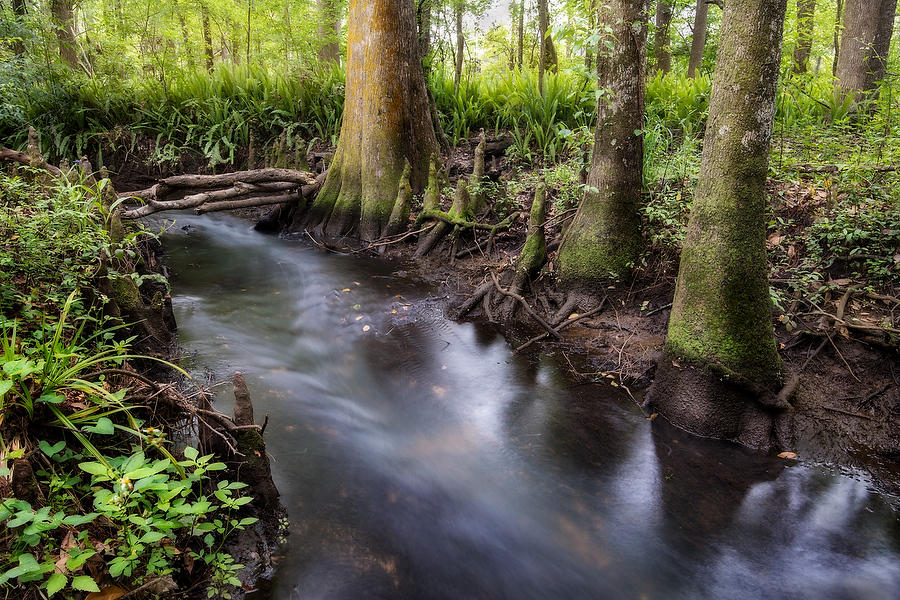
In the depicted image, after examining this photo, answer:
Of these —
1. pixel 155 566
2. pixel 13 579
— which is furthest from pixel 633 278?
pixel 13 579

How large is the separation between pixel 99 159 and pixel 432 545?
11.4 meters

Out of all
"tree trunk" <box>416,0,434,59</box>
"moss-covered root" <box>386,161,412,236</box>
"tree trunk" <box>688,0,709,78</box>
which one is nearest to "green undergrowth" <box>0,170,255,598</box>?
"moss-covered root" <box>386,161,412,236</box>


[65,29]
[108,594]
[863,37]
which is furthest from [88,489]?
[65,29]

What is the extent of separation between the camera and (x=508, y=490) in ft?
12.2

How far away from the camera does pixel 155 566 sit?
2.08 meters

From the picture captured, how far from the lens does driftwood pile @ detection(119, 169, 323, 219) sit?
23.9 feet

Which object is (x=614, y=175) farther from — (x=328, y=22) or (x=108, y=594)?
(x=328, y=22)

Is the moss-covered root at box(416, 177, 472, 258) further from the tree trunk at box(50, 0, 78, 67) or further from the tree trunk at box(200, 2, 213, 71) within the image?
the tree trunk at box(200, 2, 213, 71)

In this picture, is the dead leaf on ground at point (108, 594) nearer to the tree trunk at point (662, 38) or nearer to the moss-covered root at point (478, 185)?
the moss-covered root at point (478, 185)

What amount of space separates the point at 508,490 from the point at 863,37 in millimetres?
9446

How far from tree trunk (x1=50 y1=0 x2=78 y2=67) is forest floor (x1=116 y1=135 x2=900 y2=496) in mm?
11034

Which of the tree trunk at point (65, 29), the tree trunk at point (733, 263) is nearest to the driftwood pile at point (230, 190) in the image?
the tree trunk at point (65, 29)

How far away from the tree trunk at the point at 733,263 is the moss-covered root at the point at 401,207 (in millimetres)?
4934

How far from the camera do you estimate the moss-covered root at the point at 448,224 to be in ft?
24.4
